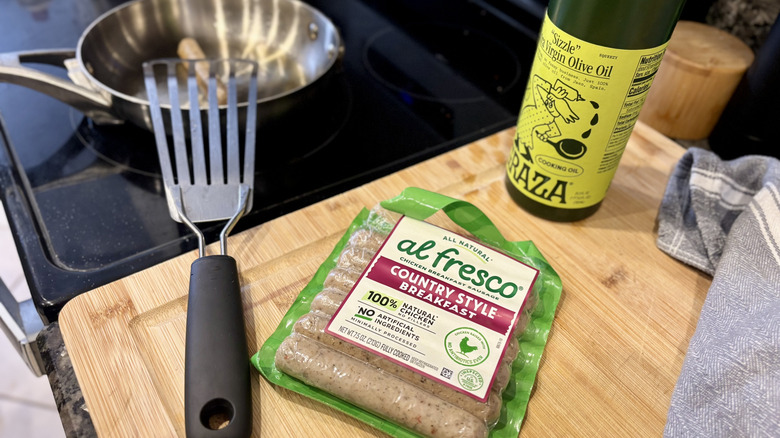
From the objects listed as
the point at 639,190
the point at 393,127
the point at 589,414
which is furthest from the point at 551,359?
the point at 393,127

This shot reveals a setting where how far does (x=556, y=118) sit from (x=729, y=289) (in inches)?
9.3

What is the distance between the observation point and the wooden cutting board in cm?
48

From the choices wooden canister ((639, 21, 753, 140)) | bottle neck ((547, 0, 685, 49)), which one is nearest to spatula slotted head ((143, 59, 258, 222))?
bottle neck ((547, 0, 685, 49))

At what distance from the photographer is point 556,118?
57cm

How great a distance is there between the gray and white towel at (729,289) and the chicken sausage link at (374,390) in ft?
0.62

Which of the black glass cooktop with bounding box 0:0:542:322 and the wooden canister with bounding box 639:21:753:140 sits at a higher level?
the wooden canister with bounding box 639:21:753:140

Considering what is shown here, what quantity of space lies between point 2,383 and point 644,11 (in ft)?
5.14

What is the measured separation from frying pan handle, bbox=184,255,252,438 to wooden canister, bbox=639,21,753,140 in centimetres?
66

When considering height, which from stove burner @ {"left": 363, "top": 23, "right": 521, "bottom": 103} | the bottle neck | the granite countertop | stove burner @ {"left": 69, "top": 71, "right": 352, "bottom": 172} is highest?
the bottle neck

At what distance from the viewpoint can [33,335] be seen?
603 mm

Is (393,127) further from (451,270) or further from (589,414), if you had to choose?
(589,414)

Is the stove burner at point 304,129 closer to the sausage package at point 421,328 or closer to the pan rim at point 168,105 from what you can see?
the pan rim at point 168,105

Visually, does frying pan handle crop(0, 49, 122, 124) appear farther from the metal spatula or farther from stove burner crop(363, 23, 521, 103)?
stove burner crop(363, 23, 521, 103)

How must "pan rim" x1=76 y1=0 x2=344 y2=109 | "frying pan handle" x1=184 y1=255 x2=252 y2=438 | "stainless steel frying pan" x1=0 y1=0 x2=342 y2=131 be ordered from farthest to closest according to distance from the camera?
"stainless steel frying pan" x1=0 y1=0 x2=342 y2=131 → "pan rim" x1=76 y1=0 x2=344 y2=109 → "frying pan handle" x1=184 y1=255 x2=252 y2=438
